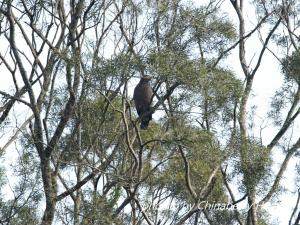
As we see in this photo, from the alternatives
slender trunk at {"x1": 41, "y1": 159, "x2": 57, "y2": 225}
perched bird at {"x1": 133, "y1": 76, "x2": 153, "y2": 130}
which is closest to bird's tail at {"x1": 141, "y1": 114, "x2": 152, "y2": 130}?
perched bird at {"x1": 133, "y1": 76, "x2": 153, "y2": 130}

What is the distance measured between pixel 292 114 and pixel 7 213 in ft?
17.1

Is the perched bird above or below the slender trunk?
above

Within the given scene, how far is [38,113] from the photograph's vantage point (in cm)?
1130

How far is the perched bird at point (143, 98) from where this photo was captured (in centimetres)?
1090

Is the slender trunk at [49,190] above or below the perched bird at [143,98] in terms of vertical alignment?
below

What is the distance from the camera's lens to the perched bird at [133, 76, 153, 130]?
10.9 m

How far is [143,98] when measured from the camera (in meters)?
11.3

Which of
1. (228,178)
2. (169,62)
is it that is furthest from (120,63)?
(228,178)

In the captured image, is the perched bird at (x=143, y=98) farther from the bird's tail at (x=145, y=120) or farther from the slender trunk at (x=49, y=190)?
the slender trunk at (x=49, y=190)

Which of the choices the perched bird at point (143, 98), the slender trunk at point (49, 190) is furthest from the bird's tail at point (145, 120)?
the slender trunk at point (49, 190)

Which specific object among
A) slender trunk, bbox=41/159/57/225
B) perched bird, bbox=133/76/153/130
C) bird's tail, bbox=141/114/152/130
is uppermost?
perched bird, bbox=133/76/153/130

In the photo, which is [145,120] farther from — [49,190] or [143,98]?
[49,190]

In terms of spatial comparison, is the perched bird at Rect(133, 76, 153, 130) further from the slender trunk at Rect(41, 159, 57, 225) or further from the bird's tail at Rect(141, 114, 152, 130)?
the slender trunk at Rect(41, 159, 57, 225)

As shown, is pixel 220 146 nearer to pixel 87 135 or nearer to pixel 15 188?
pixel 87 135
